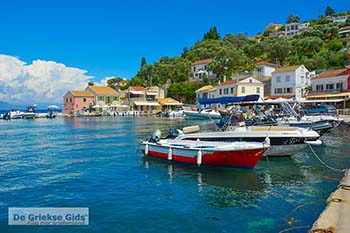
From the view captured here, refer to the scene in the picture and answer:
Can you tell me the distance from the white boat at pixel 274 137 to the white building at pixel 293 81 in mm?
41592

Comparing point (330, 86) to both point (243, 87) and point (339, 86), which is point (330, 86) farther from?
point (243, 87)

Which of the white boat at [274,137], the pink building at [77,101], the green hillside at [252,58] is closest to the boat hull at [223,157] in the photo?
the white boat at [274,137]

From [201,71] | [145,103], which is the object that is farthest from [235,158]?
[201,71]

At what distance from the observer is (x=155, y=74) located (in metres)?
93.2

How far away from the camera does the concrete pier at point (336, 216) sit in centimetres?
604

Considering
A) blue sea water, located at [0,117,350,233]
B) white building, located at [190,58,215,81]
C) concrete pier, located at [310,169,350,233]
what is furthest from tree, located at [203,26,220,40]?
concrete pier, located at [310,169,350,233]

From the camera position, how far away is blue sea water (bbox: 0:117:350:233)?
8602 millimetres

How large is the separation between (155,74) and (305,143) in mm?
79075

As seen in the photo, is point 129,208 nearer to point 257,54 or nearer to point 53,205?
point 53,205

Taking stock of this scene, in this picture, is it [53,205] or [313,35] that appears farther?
[313,35]

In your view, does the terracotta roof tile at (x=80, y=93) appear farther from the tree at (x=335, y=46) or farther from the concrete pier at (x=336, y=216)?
the concrete pier at (x=336, y=216)

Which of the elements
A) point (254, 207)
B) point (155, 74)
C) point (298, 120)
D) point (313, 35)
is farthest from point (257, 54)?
point (254, 207)

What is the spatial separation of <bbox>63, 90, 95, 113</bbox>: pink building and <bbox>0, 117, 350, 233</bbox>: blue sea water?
6128cm

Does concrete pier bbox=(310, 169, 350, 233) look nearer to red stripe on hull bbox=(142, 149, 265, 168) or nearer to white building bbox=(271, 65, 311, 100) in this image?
red stripe on hull bbox=(142, 149, 265, 168)
